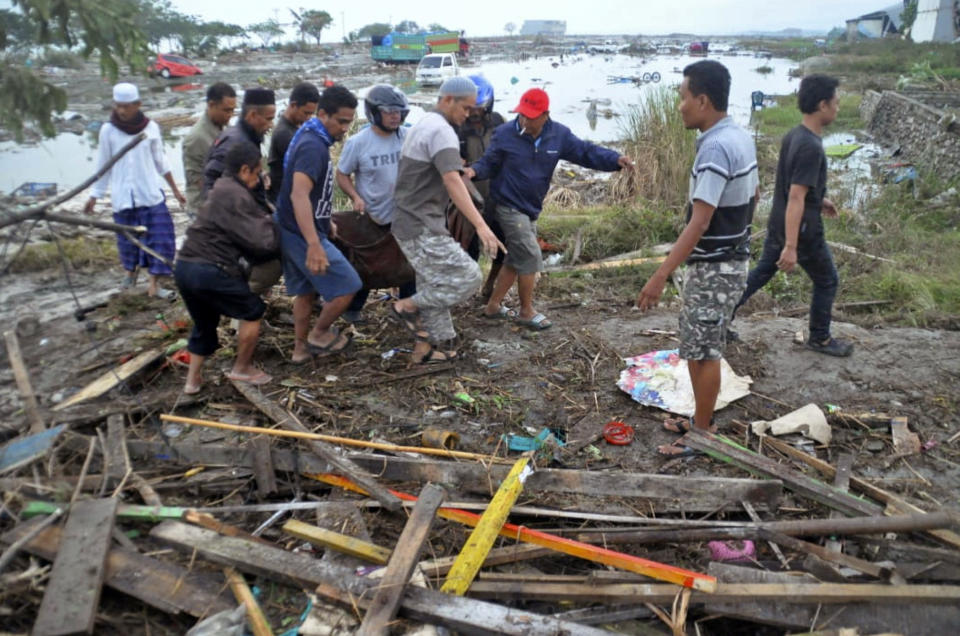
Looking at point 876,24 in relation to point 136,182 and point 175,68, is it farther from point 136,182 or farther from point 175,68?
point 136,182

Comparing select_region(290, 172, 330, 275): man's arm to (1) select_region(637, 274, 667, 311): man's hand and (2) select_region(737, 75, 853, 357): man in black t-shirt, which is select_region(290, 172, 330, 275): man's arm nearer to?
(1) select_region(637, 274, 667, 311): man's hand

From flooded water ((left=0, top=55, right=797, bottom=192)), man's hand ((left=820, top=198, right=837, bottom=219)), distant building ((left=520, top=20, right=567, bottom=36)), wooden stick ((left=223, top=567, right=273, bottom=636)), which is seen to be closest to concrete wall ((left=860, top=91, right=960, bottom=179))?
flooded water ((left=0, top=55, right=797, bottom=192))

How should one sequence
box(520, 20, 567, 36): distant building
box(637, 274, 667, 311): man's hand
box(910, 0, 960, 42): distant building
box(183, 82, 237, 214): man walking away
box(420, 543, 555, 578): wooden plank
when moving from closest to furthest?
box(420, 543, 555, 578): wooden plank < box(637, 274, 667, 311): man's hand < box(183, 82, 237, 214): man walking away < box(910, 0, 960, 42): distant building < box(520, 20, 567, 36): distant building

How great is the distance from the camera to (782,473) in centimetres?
321

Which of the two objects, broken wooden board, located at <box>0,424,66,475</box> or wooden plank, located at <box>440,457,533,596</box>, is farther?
broken wooden board, located at <box>0,424,66,475</box>

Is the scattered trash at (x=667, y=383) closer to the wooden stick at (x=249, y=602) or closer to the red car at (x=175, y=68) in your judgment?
the wooden stick at (x=249, y=602)

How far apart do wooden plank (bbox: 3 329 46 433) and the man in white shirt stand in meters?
1.30

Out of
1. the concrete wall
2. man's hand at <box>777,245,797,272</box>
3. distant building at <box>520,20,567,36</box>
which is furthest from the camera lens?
distant building at <box>520,20,567,36</box>

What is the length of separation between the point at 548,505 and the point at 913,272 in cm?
551

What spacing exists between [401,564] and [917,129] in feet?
52.8

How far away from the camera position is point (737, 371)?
4.46 meters

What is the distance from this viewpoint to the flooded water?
11.8 meters

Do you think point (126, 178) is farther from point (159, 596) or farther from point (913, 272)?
point (913, 272)

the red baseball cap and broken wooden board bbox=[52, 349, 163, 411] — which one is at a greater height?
the red baseball cap
